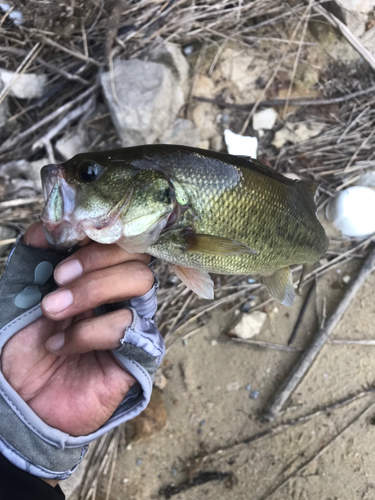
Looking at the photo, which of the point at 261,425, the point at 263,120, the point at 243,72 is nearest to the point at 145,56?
the point at 243,72

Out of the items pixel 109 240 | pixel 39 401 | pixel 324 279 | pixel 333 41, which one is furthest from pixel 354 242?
pixel 39 401

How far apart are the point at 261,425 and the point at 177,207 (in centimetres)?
206

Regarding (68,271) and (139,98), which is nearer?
(68,271)

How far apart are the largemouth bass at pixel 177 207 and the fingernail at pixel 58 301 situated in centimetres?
20

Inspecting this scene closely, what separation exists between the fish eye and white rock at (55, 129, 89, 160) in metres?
1.51

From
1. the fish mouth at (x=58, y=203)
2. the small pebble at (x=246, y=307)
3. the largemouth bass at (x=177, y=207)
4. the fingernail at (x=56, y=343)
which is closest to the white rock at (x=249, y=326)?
the small pebble at (x=246, y=307)

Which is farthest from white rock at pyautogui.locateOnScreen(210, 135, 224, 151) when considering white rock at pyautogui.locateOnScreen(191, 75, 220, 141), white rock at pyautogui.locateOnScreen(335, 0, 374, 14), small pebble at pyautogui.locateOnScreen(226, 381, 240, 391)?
small pebble at pyautogui.locateOnScreen(226, 381, 240, 391)

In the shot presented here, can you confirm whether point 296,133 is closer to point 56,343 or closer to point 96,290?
point 96,290

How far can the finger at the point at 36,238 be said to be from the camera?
175cm

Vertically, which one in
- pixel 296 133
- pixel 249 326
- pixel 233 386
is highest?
pixel 296 133

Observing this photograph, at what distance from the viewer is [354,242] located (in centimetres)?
314

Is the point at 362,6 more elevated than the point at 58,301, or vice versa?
the point at 362,6

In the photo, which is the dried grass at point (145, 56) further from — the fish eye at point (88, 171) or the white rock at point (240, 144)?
the fish eye at point (88, 171)

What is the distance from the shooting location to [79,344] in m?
1.54
